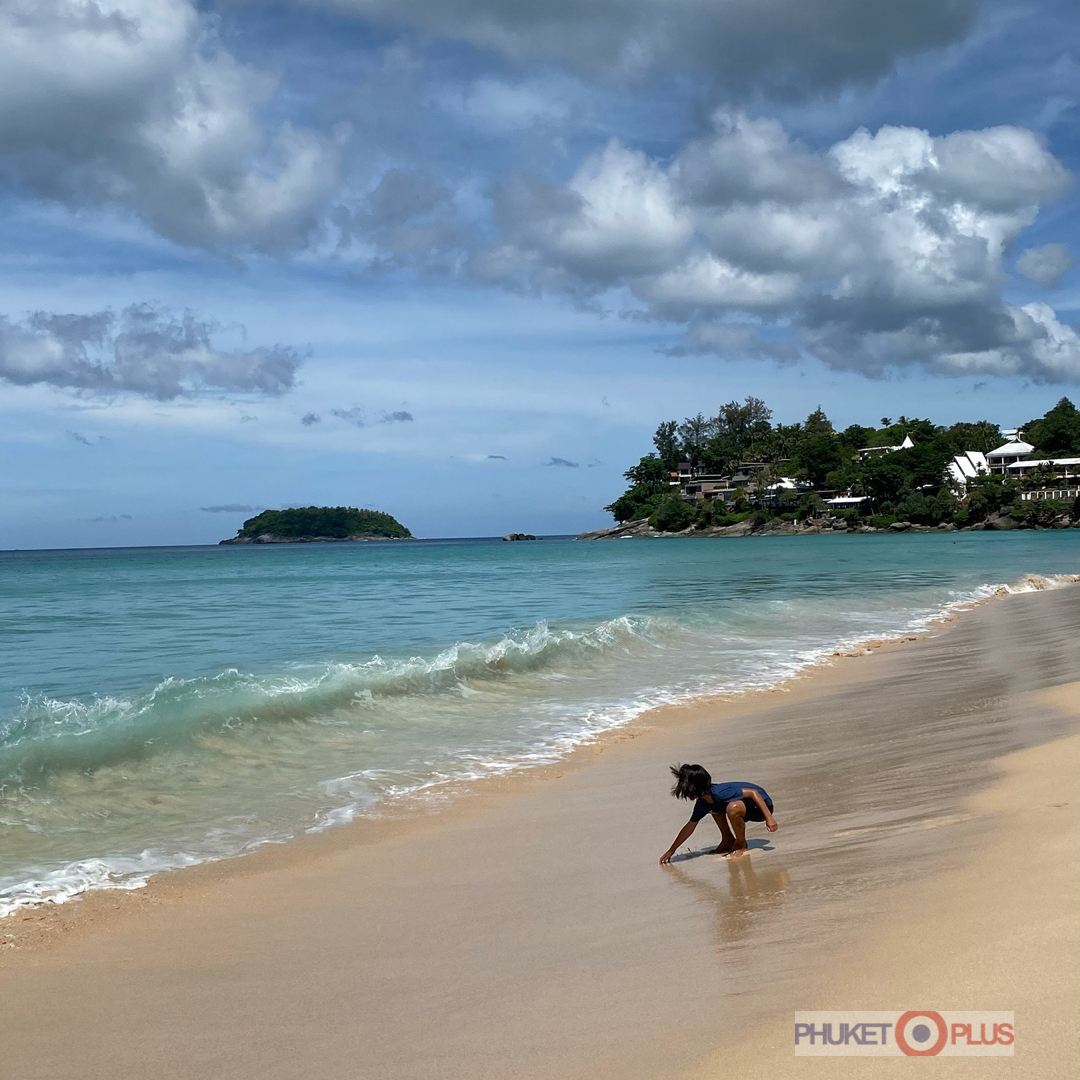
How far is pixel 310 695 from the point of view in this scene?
1380 cm

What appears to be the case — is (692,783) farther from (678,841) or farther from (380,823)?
(380,823)

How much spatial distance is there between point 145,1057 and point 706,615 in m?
22.6

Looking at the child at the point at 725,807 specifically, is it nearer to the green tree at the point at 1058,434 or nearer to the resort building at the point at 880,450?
the resort building at the point at 880,450

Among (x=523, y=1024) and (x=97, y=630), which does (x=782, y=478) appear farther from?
(x=523, y=1024)

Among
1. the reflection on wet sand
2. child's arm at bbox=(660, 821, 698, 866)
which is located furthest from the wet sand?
child's arm at bbox=(660, 821, 698, 866)

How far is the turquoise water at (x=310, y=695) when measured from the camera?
8.45m

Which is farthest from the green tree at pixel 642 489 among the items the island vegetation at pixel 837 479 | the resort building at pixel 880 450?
the resort building at pixel 880 450

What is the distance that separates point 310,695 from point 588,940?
949 cm

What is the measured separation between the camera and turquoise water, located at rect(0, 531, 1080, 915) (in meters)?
8.45

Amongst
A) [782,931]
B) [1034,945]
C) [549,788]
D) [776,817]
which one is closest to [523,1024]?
[782,931]

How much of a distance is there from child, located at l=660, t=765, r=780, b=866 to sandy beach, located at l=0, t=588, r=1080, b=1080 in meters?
0.17

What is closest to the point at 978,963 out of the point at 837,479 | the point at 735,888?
the point at 735,888

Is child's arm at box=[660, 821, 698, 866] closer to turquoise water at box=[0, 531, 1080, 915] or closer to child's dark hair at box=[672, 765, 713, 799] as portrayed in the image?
child's dark hair at box=[672, 765, 713, 799]

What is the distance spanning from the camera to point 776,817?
727 centimetres
